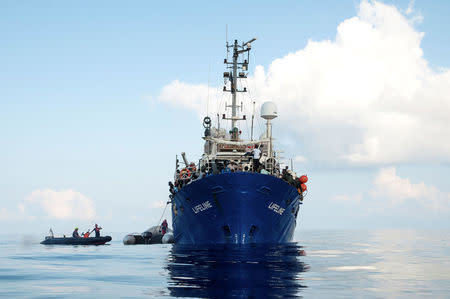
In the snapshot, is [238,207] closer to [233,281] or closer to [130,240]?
[233,281]

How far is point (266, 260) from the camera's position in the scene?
23.0 meters

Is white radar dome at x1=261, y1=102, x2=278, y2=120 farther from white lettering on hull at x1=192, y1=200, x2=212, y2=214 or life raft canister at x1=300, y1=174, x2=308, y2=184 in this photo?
white lettering on hull at x1=192, y1=200, x2=212, y2=214

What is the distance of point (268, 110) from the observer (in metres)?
42.8

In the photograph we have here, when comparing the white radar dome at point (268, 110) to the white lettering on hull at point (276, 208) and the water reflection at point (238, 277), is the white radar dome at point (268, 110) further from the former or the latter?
the water reflection at point (238, 277)

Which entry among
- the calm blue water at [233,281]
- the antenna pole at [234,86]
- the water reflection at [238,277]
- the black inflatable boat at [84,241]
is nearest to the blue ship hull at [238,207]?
the water reflection at [238,277]

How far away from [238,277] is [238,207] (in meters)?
15.7

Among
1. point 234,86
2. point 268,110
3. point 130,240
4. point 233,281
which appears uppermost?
point 234,86

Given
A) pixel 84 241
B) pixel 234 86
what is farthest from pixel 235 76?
pixel 84 241

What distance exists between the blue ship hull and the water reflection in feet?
25.0

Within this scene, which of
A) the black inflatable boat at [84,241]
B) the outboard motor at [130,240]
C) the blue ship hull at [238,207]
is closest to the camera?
the blue ship hull at [238,207]

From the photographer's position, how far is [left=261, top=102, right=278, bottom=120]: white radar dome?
140 feet

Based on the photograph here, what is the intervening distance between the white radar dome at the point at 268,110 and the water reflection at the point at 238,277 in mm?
19768

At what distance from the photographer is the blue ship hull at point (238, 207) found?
3250 cm

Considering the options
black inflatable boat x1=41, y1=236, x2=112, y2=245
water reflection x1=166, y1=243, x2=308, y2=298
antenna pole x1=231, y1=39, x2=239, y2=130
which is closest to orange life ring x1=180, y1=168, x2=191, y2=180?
antenna pole x1=231, y1=39, x2=239, y2=130
